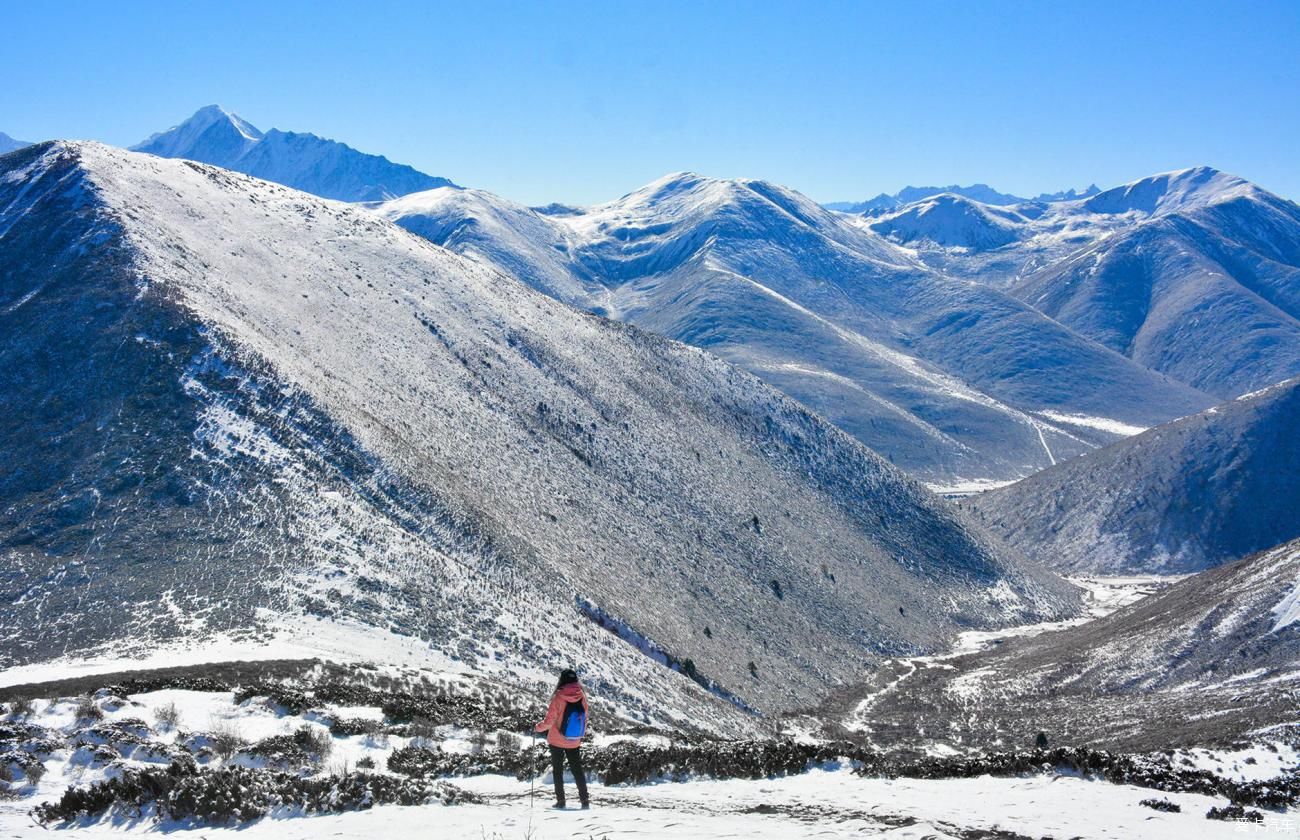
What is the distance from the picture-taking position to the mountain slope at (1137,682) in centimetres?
4403

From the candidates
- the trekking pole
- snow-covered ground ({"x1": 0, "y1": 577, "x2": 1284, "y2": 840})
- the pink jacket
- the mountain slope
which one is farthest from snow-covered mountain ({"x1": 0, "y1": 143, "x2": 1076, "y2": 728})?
the pink jacket

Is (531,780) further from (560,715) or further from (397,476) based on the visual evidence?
(397,476)

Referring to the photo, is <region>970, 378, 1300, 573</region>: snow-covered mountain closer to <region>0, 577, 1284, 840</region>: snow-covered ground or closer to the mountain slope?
the mountain slope

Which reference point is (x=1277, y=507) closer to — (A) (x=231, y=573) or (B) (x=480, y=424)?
(B) (x=480, y=424)

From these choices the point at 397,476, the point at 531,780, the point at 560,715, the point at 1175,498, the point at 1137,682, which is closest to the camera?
the point at 560,715

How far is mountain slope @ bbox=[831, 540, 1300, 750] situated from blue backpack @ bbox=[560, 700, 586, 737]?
30447 mm

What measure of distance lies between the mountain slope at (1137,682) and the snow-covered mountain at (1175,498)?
6239 centimetres

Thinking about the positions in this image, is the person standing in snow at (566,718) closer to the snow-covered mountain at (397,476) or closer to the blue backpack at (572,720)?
the blue backpack at (572,720)

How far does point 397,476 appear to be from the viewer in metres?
55.2

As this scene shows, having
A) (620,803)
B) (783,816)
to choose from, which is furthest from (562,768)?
(783,816)

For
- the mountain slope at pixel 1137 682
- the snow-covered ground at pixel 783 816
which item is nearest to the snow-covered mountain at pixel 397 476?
the mountain slope at pixel 1137 682

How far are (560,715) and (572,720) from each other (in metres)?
0.28

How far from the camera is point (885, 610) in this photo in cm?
8169

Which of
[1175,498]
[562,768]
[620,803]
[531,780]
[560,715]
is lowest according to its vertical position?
[620,803]
